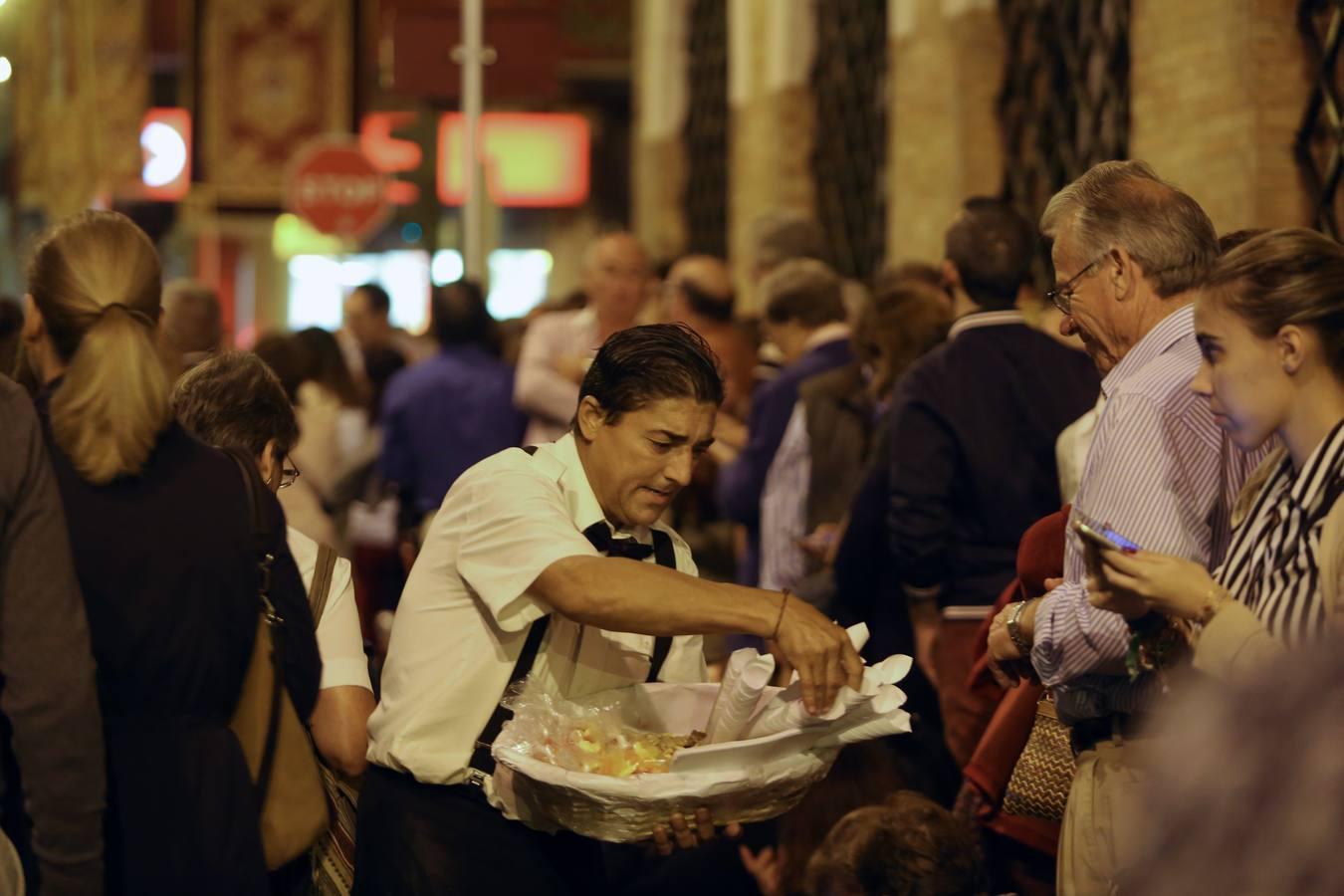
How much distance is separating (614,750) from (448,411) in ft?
19.0

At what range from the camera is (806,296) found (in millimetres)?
7641

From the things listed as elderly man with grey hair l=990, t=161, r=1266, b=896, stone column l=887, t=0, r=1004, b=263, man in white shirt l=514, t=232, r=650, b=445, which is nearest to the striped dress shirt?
elderly man with grey hair l=990, t=161, r=1266, b=896

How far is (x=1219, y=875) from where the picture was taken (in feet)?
5.88

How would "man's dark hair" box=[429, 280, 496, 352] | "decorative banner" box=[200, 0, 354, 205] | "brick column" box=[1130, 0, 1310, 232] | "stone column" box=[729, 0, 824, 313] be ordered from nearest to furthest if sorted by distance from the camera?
"brick column" box=[1130, 0, 1310, 232]
"man's dark hair" box=[429, 280, 496, 352]
"stone column" box=[729, 0, 824, 313]
"decorative banner" box=[200, 0, 354, 205]

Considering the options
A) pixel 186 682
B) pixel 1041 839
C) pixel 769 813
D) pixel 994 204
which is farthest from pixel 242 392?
pixel 994 204

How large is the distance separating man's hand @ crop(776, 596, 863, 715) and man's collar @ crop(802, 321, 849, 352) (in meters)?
4.27

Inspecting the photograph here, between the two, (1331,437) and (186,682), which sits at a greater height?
(1331,437)

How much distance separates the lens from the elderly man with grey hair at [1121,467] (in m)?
3.57

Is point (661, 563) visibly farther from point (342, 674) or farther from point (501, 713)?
point (342, 674)

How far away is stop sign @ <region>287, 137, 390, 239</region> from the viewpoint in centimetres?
1619

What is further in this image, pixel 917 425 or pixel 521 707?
pixel 917 425

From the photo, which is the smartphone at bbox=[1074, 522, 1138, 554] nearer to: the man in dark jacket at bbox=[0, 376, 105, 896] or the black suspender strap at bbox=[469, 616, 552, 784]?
the black suspender strap at bbox=[469, 616, 552, 784]

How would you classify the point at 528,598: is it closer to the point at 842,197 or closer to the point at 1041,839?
the point at 1041,839

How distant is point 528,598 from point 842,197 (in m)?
11.7
